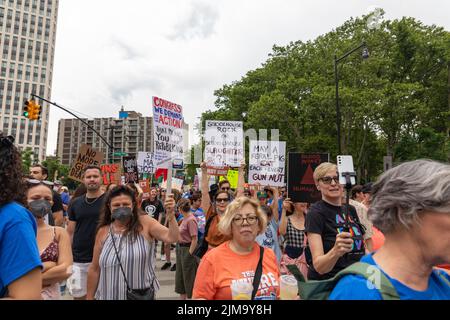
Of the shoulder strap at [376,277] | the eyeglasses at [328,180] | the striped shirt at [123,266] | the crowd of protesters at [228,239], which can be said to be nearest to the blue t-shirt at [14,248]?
the crowd of protesters at [228,239]

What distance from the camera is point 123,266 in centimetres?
339

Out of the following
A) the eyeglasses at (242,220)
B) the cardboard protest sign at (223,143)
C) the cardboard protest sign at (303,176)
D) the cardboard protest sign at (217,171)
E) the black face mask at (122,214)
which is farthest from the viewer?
the cardboard protest sign at (217,171)

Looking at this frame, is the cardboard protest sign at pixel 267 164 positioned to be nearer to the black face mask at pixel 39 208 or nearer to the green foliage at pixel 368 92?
the black face mask at pixel 39 208

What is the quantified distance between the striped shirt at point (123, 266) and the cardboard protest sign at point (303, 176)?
88.2 inches

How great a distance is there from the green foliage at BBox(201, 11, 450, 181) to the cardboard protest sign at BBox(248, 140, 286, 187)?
16.1 meters

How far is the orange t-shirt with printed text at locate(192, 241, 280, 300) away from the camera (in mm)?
2705

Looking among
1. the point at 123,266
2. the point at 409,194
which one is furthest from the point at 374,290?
the point at 123,266

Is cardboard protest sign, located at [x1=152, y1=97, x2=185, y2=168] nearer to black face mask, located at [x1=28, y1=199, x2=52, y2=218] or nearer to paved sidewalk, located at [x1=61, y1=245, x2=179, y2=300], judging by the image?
black face mask, located at [x1=28, y1=199, x2=52, y2=218]

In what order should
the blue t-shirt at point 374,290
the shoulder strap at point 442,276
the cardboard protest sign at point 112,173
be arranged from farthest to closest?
the cardboard protest sign at point 112,173
the shoulder strap at point 442,276
the blue t-shirt at point 374,290

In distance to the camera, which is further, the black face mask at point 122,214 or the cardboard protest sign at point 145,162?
the cardboard protest sign at point 145,162

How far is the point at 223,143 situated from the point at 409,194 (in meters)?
6.75

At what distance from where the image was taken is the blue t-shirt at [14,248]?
→ 1.57 m
